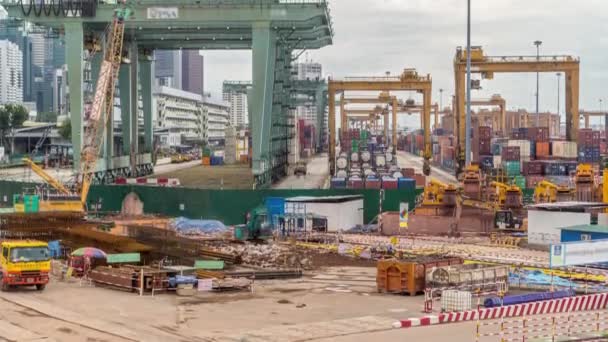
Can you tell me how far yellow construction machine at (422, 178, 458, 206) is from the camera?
187 ft

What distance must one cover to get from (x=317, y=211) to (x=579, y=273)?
2288 centimetres

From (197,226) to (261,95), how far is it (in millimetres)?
17615

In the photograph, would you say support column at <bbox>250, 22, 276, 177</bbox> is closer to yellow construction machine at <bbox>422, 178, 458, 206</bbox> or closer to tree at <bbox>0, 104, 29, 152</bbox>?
yellow construction machine at <bbox>422, 178, 458, 206</bbox>

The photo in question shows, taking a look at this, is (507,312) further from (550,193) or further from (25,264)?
(550,193)

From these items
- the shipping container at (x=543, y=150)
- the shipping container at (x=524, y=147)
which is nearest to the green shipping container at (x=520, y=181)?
the shipping container at (x=543, y=150)

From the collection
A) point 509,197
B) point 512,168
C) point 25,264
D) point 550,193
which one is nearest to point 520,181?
point 512,168

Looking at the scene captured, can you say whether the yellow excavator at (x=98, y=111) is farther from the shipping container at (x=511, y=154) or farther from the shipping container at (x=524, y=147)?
the shipping container at (x=524, y=147)

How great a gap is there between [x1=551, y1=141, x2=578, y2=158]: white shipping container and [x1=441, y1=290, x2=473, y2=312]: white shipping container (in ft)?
187

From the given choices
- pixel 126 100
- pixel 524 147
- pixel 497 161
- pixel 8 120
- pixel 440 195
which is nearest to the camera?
pixel 440 195

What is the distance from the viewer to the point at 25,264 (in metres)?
31.3

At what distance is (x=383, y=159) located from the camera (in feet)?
311

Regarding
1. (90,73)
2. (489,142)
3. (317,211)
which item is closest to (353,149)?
(489,142)

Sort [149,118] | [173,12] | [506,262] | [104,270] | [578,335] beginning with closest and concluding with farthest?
[578,335] → [104,270] → [506,262] → [173,12] → [149,118]

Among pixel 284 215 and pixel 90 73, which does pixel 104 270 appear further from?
pixel 90 73
